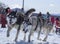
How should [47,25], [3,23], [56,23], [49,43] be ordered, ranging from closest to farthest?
[49,43]
[47,25]
[3,23]
[56,23]

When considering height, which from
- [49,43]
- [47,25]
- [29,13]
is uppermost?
[29,13]

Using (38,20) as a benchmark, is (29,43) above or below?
below

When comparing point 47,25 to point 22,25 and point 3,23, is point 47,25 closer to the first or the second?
point 22,25

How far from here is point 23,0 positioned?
15.4m

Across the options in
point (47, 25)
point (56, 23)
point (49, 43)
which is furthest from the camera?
point (56, 23)

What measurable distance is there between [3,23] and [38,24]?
4.61 meters

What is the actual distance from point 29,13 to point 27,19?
28 cm

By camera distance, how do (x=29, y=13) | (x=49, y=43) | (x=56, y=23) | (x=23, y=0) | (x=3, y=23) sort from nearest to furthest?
(x=29, y=13) < (x=49, y=43) < (x=3, y=23) < (x=56, y=23) < (x=23, y=0)

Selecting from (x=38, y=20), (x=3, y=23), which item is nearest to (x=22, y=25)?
(x=38, y=20)

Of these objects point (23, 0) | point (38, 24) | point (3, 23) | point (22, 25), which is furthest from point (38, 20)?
point (23, 0)

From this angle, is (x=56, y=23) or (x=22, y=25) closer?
(x=22, y=25)

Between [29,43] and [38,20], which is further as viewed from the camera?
[38,20]

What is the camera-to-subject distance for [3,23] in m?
13.5

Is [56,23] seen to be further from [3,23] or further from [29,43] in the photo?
[29,43]
